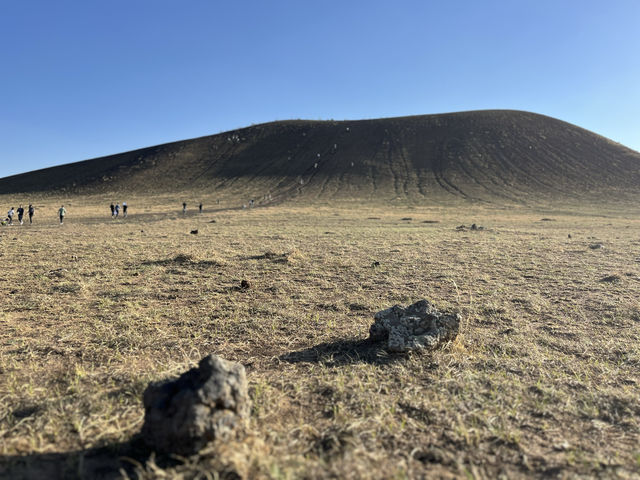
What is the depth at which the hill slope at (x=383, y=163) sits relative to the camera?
61188 mm

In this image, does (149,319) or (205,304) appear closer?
(149,319)

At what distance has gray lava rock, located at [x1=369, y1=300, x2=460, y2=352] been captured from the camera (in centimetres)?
471

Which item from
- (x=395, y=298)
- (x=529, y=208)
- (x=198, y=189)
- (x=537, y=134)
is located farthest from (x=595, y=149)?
(x=395, y=298)

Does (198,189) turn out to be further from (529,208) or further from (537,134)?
(537,134)

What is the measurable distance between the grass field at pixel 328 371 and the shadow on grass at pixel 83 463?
13mm

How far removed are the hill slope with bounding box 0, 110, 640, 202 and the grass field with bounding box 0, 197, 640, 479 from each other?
169ft

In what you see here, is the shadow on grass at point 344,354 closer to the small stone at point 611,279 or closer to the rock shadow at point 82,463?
the rock shadow at point 82,463

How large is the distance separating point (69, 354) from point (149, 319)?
1349mm

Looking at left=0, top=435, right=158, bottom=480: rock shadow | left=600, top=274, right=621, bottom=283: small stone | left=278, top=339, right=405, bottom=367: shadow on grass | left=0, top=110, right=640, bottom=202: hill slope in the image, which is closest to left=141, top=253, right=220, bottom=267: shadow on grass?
left=278, top=339, right=405, bottom=367: shadow on grass

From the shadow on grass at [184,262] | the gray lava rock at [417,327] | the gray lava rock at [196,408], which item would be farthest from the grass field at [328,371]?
the shadow on grass at [184,262]

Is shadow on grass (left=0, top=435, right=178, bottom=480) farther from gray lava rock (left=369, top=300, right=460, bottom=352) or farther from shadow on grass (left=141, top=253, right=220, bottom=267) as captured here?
shadow on grass (left=141, top=253, right=220, bottom=267)

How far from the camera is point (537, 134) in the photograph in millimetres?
78062

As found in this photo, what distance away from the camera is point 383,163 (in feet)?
251

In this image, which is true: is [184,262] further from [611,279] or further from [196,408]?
[611,279]
